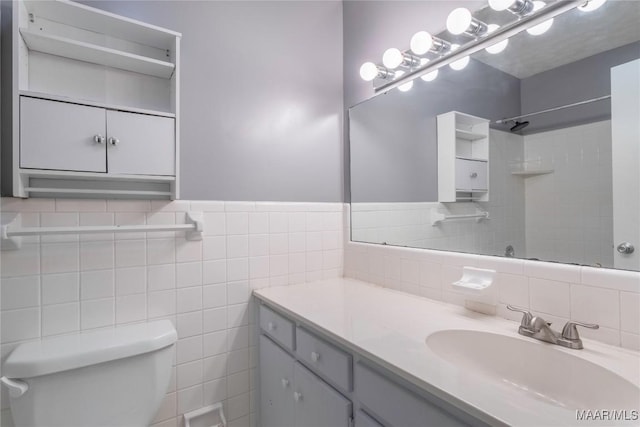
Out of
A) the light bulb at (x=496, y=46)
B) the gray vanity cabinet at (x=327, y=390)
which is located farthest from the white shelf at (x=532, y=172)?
the gray vanity cabinet at (x=327, y=390)

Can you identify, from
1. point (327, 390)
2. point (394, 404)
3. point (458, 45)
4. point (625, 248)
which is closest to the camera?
point (394, 404)

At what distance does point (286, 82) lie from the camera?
5.41ft

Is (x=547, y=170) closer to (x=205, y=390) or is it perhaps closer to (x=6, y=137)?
(x=205, y=390)

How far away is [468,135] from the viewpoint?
1.35 metres

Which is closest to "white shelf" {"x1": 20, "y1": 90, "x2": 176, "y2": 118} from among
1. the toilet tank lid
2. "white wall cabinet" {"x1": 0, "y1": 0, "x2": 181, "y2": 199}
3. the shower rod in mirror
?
"white wall cabinet" {"x1": 0, "y1": 0, "x2": 181, "y2": 199}

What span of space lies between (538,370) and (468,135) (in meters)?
0.94

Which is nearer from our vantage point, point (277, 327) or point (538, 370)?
point (538, 370)

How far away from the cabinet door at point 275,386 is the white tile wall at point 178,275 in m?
0.09

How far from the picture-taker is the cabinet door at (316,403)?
95 centimetres

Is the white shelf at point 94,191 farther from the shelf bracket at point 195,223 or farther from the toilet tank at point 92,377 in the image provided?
the toilet tank at point 92,377

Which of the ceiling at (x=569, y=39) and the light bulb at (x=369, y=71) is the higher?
the light bulb at (x=369, y=71)

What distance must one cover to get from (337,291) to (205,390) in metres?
0.76

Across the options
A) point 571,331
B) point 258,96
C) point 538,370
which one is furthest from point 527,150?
point 258,96

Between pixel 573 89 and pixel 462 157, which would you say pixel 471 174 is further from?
pixel 573 89
